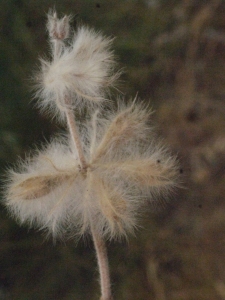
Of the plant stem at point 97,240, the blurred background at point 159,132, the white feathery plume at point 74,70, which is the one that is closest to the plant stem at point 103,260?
the plant stem at point 97,240

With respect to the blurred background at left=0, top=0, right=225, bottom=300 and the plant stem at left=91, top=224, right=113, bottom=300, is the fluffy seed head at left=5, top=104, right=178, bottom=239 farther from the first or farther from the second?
the blurred background at left=0, top=0, right=225, bottom=300

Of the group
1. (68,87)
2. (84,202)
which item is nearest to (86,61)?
(68,87)

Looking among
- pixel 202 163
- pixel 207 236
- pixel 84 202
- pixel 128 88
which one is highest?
pixel 128 88

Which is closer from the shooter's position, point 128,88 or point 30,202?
point 30,202

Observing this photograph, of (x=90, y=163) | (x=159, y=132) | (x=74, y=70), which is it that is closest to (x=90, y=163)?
(x=90, y=163)

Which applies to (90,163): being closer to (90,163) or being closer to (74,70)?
(90,163)

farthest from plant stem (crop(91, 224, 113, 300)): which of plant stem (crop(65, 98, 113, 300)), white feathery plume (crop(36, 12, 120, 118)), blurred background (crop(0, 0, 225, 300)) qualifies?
blurred background (crop(0, 0, 225, 300))

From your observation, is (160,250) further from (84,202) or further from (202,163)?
(84,202)

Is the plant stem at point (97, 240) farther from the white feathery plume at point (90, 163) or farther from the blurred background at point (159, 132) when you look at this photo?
the blurred background at point (159, 132)
